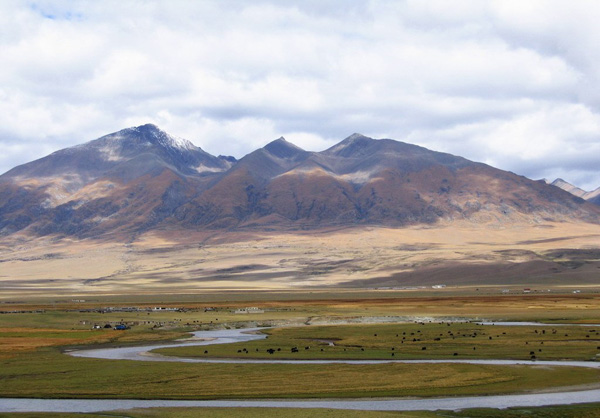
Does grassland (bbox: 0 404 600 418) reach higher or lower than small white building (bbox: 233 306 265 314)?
higher

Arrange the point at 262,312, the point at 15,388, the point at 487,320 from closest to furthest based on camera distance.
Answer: the point at 15,388, the point at 487,320, the point at 262,312

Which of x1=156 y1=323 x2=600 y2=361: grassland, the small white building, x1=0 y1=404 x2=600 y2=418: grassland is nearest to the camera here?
x1=0 y1=404 x2=600 y2=418: grassland

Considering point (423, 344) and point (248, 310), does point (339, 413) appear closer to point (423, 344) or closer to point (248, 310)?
point (423, 344)

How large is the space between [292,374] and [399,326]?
4371 cm

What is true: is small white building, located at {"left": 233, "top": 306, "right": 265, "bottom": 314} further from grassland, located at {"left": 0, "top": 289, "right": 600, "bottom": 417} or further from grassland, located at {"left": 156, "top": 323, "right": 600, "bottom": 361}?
grassland, located at {"left": 156, "top": 323, "right": 600, "bottom": 361}

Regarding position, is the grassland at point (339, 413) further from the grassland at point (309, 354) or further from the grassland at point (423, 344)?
the grassland at point (423, 344)

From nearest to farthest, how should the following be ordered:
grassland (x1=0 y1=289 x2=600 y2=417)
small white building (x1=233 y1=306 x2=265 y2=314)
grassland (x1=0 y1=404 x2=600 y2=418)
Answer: grassland (x1=0 y1=404 x2=600 y2=418) < grassland (x1=0 y1=289 x2=600 y2=417) < small white building (x1=233 y1=306 x2=265 y2=314)

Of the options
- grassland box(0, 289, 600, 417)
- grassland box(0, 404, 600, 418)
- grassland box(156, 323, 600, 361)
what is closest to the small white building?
grassland box(0, 289, 600, 417)

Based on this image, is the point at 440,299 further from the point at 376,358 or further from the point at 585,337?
the point at 376,358

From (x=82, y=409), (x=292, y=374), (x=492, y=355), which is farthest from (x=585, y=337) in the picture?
(x=82, y=409)

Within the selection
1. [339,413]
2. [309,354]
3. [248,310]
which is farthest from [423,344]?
[248,310]

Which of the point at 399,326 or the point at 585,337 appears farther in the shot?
the point at 399,326

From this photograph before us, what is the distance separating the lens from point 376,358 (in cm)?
6706

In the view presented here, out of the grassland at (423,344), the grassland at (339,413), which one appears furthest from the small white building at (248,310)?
the grassland at (339,413)
